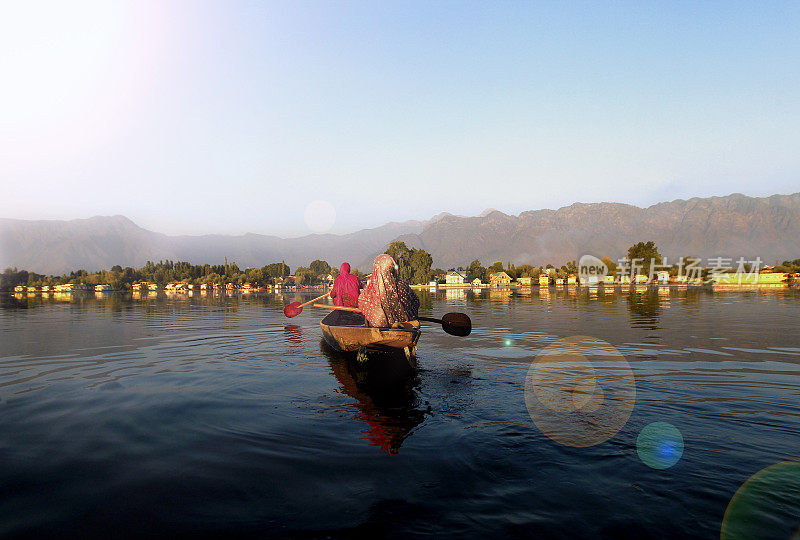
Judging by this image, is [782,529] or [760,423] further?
[760,423]

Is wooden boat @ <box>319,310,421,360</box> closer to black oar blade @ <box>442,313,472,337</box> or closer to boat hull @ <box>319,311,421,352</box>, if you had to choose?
boat hull @ <box>319,311,421,352</box>

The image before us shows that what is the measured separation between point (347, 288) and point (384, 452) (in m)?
13.0

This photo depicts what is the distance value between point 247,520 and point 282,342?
16.6 meters

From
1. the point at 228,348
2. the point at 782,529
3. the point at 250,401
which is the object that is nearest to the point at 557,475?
the point at 782,529

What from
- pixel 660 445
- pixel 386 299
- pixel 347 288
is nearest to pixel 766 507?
pixel 660 445

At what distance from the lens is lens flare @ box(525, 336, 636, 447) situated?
25.6 ft

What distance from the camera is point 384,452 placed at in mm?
6965

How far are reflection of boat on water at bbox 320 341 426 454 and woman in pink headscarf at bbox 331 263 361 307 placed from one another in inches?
116

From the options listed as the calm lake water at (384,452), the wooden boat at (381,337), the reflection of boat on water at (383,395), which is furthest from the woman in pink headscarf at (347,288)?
the calm lake water at (384,452)

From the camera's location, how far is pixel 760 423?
8172 mm

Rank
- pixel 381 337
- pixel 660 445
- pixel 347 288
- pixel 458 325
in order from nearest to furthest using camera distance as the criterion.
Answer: pixel 660 445 → pixel 381 337 → pixel 458 325 → pixel 347 288

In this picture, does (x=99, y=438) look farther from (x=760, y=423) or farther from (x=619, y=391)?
(x=760, y=423)

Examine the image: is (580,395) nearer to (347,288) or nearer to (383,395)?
(383,395)

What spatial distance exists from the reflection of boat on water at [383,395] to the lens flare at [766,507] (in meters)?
4.60
